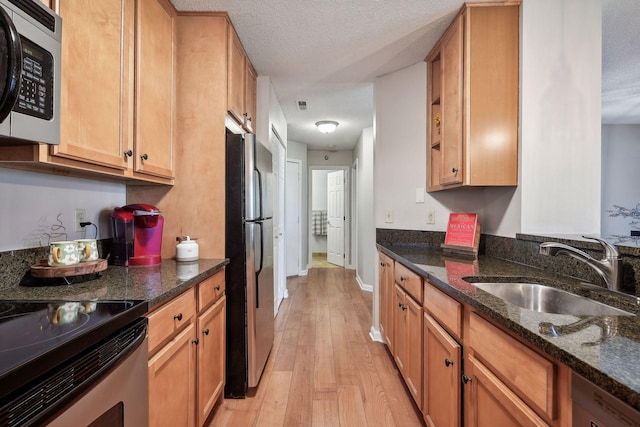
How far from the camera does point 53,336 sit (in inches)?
27.6

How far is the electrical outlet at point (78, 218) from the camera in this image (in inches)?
58.9

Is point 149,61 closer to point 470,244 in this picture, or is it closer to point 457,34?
point 457,34

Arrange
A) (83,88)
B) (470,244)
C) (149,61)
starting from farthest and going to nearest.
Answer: (470,244) < (149,61) < (83,88)

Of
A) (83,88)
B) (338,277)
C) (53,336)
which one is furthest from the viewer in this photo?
(338,277)

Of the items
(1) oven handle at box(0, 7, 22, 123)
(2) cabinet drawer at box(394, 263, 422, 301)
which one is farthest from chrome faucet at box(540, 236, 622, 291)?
(1) oven handle at box(0, 7, 22, 123)

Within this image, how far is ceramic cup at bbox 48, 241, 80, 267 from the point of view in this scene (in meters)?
1.22

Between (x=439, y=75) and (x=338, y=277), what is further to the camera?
(x=338, y=277)

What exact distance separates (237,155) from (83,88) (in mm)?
824

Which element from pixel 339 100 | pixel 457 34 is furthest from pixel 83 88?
pixel 339 100

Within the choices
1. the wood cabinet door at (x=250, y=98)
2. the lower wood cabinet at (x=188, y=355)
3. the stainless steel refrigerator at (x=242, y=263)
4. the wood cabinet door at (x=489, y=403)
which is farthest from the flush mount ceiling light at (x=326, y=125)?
the wood cabinet door at (x=489, y=403)

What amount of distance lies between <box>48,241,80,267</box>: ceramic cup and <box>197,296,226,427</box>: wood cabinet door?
59cm

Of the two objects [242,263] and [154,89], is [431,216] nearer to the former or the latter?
[242,263]

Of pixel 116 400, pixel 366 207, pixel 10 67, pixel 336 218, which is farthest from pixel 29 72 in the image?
pixel 336 218

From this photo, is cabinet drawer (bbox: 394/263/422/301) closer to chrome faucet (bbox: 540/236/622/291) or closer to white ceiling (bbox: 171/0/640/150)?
chrome faucet (bbox: 540/236/622/291)
